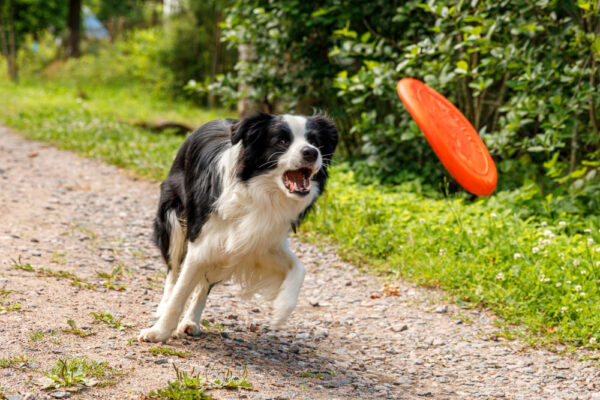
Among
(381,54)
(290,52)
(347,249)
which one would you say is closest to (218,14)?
(290,52)

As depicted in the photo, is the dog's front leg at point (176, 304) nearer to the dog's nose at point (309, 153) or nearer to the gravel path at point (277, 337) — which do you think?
the gravel path at point (277, 337)

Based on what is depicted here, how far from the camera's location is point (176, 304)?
3.55 metres

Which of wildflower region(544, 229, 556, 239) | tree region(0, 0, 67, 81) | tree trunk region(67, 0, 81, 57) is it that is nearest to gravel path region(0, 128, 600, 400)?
wildflower region(544, 229, 556, 239)

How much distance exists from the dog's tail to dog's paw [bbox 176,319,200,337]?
423 mm

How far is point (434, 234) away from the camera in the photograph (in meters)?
5.50

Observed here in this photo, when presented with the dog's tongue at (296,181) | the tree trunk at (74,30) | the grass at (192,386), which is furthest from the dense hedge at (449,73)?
the tree trunk at (74,30)

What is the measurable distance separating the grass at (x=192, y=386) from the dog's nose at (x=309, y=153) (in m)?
1.11

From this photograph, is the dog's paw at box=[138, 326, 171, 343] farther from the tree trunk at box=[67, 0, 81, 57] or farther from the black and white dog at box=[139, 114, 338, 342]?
the tree trunk at box=[67, 0, 81, 57]

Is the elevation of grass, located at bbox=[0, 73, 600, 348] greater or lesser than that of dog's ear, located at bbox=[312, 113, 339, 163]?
lesser

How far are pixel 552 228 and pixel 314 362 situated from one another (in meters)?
2.67

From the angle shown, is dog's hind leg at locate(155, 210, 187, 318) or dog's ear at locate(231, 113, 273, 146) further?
dog's hind leg at locate(155, 210, 187, 318)

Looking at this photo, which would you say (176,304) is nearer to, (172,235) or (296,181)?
(172,235)

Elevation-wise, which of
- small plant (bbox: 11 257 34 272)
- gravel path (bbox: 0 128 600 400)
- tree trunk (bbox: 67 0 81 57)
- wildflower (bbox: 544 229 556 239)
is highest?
tree trunk (bbox: 67 0 81 57)

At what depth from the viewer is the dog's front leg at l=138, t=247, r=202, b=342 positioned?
3490 mm
